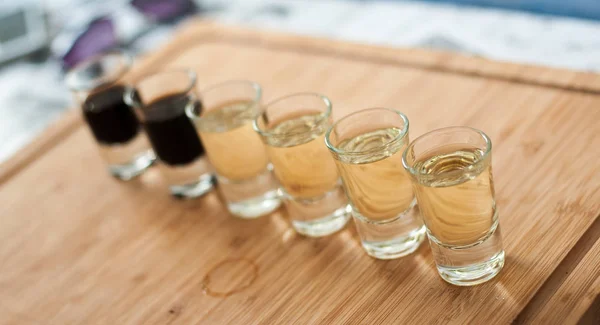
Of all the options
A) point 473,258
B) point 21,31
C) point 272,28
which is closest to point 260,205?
point 473,258

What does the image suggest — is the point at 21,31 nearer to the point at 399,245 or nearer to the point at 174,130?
the point at 174,130

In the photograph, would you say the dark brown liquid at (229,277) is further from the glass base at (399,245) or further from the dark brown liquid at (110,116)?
Result: the dark brown liquid at (110,116)

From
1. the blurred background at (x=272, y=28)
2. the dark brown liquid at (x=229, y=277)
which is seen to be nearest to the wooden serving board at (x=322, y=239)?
the dark brown liquid at (x=229, y=277)

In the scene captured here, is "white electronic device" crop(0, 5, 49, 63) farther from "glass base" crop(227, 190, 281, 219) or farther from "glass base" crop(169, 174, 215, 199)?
"glass base" crop(227, 190, 281, 219)

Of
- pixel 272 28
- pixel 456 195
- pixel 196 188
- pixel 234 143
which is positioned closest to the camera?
pixel 456 195

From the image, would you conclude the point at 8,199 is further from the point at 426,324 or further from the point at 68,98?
the point at 68,98

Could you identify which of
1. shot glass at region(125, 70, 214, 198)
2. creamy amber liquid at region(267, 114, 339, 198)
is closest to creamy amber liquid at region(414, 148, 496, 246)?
creamy amber liquid at region(267, 114, 339, 198)
